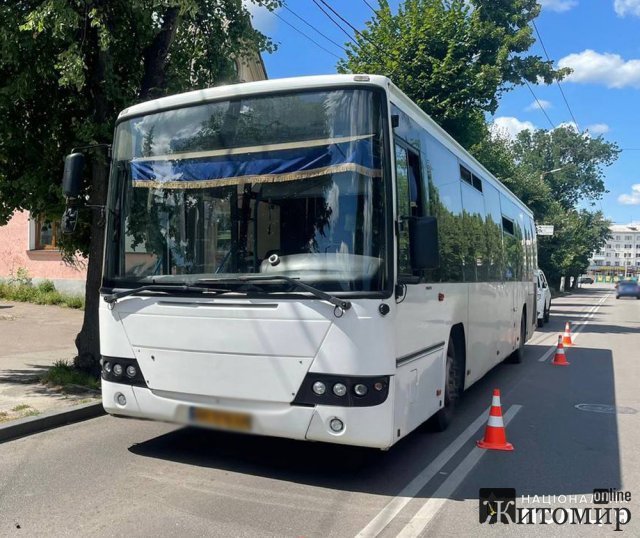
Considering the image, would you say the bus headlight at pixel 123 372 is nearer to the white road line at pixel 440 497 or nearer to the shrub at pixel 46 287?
the white road line at pixel 440 497

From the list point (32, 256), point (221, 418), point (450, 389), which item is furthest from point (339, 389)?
point (32, 256)

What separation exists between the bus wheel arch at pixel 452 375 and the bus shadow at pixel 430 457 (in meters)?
0.16

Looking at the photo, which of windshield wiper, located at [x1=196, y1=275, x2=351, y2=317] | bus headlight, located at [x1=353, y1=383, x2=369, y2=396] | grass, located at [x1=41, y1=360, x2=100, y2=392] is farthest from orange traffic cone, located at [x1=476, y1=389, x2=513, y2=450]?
grass, located at [x1=41, y1=360, x2=100, y2=392]

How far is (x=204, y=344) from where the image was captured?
16.3ft

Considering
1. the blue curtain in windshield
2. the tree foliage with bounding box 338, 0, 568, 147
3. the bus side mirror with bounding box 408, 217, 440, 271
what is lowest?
the bus side mirror with bounding box 408, 217, 440, 271

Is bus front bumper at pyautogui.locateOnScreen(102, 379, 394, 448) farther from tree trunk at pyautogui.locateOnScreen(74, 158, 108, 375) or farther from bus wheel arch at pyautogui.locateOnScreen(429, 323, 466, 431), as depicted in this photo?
tree trunk at pyautogui.locateOnScreen(74, 158, 108, 375)

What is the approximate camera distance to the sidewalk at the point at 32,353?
23.7ft

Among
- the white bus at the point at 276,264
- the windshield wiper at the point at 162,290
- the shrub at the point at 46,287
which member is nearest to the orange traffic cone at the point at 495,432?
the white bus at the point at 276,264

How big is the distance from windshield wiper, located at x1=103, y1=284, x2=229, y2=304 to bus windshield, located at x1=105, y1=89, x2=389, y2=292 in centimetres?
8

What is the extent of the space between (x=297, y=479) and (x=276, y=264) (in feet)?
6.02

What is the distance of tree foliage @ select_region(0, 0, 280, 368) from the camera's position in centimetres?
734

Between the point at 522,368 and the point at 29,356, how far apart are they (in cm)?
905

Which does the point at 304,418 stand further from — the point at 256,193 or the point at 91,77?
the point at 91,77

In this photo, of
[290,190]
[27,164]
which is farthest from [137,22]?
[290,190]
